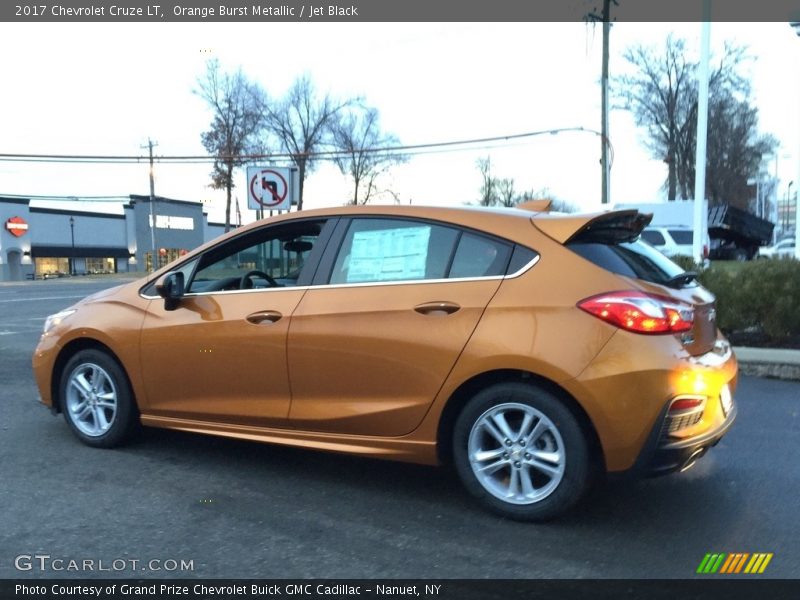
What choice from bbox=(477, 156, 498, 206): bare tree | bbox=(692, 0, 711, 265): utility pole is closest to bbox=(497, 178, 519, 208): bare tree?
bbox=(477, 156, 498, 206): bare tree

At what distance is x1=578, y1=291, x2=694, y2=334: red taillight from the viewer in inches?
131

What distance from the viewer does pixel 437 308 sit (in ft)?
12.1

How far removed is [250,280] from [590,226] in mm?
2322

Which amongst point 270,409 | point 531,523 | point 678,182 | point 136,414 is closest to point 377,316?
point 270,409

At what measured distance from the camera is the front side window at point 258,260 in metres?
4.46

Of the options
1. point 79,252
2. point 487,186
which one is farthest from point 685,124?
point 79,252

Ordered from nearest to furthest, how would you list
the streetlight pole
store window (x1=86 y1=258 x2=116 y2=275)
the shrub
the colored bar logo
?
the colored bar logo
the shrub
the streetlight pole
store window (x1=86 y1=258 x2=116 y2=275)

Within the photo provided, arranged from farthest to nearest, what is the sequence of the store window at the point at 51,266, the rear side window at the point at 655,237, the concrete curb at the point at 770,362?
the store window at the point at 51,266 → the rear side window at the point at 655,237 → the concrete curb at the point at 770,362

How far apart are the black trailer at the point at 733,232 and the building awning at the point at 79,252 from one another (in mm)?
57469

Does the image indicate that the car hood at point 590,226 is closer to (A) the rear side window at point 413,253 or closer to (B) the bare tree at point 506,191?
(A) the rear side window at point 413,253

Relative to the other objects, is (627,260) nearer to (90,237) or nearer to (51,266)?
A: (51,266)

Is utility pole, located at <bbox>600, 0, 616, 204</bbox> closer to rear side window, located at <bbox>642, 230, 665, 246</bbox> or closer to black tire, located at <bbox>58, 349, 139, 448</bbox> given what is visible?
rear side window, located at <bbox>642, 230, 665, 246</bbox>

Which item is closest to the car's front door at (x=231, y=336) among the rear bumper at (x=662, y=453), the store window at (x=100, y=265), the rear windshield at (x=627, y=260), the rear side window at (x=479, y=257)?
the rear side window at (x=479, y=257)

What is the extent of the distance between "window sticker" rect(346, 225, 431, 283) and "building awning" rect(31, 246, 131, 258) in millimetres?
67861
